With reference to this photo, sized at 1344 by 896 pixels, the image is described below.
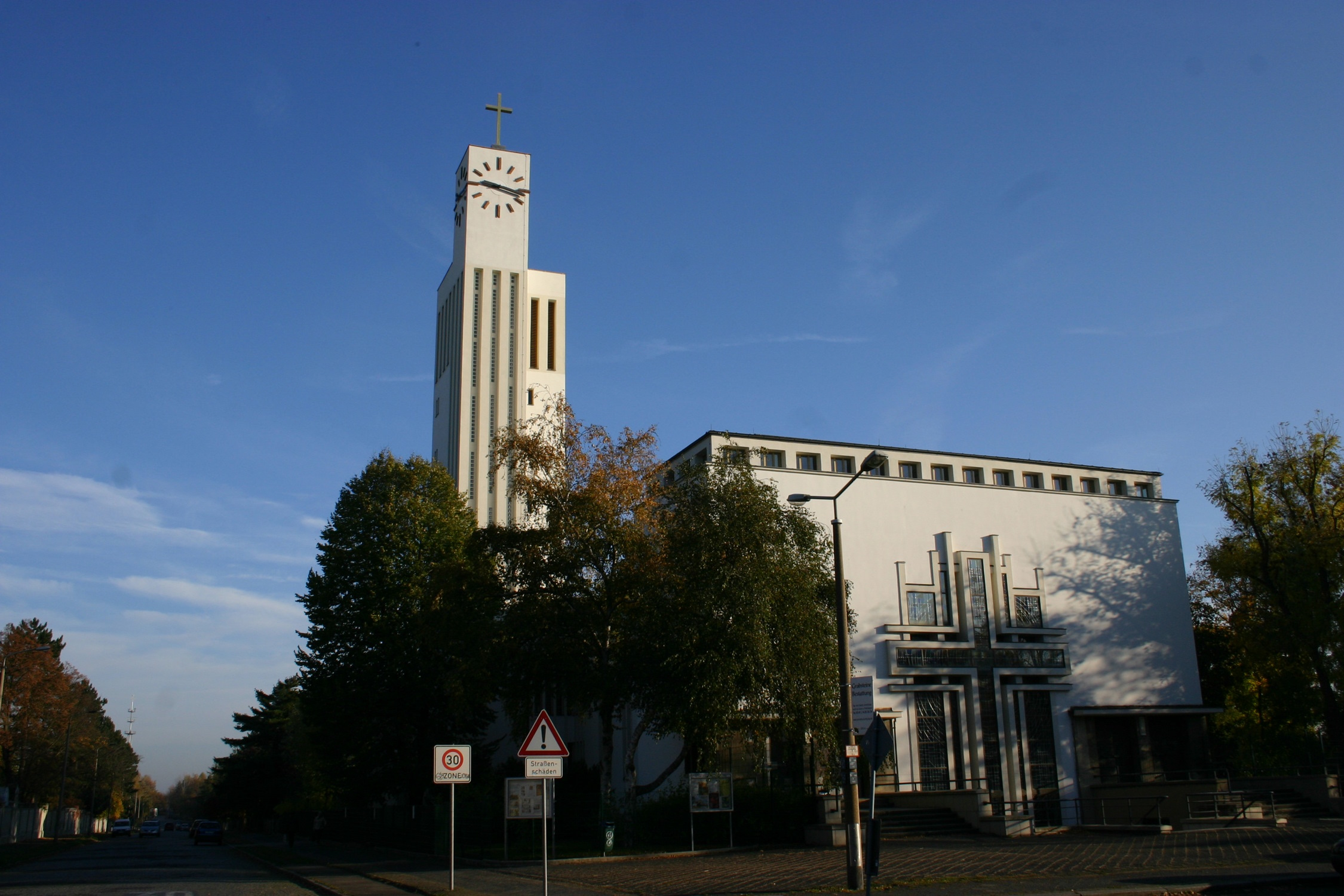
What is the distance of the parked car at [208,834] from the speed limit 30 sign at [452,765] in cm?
4506

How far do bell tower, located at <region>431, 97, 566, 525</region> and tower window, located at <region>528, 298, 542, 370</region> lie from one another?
0.06m

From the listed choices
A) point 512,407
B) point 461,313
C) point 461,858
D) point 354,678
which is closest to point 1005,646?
point 461,858

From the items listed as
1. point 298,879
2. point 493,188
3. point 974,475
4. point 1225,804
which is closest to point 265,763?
point 493,188

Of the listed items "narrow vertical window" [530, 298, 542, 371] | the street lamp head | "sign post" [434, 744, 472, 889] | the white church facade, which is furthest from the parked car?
the street lamp head

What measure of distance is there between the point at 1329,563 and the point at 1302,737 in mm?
16707

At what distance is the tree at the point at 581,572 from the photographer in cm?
2578

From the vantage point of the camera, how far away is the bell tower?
67.9m

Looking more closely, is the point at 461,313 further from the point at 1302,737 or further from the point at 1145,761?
the point at 1302,737

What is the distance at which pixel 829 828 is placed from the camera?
25.7m

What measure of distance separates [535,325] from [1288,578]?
172 ft

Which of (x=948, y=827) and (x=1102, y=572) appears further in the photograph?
(x=1102, y=572)

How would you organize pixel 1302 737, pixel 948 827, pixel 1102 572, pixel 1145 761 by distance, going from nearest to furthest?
pixel 948 827
pixel 1145 761
pixel 1102 572
pixel 1302 737

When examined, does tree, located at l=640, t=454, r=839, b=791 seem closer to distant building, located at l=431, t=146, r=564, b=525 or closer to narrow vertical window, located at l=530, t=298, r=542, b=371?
distant building, located at l=431, t=146, r=564, b=525

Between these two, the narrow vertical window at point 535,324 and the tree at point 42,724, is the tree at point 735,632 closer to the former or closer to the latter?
the tree at point 42,724
